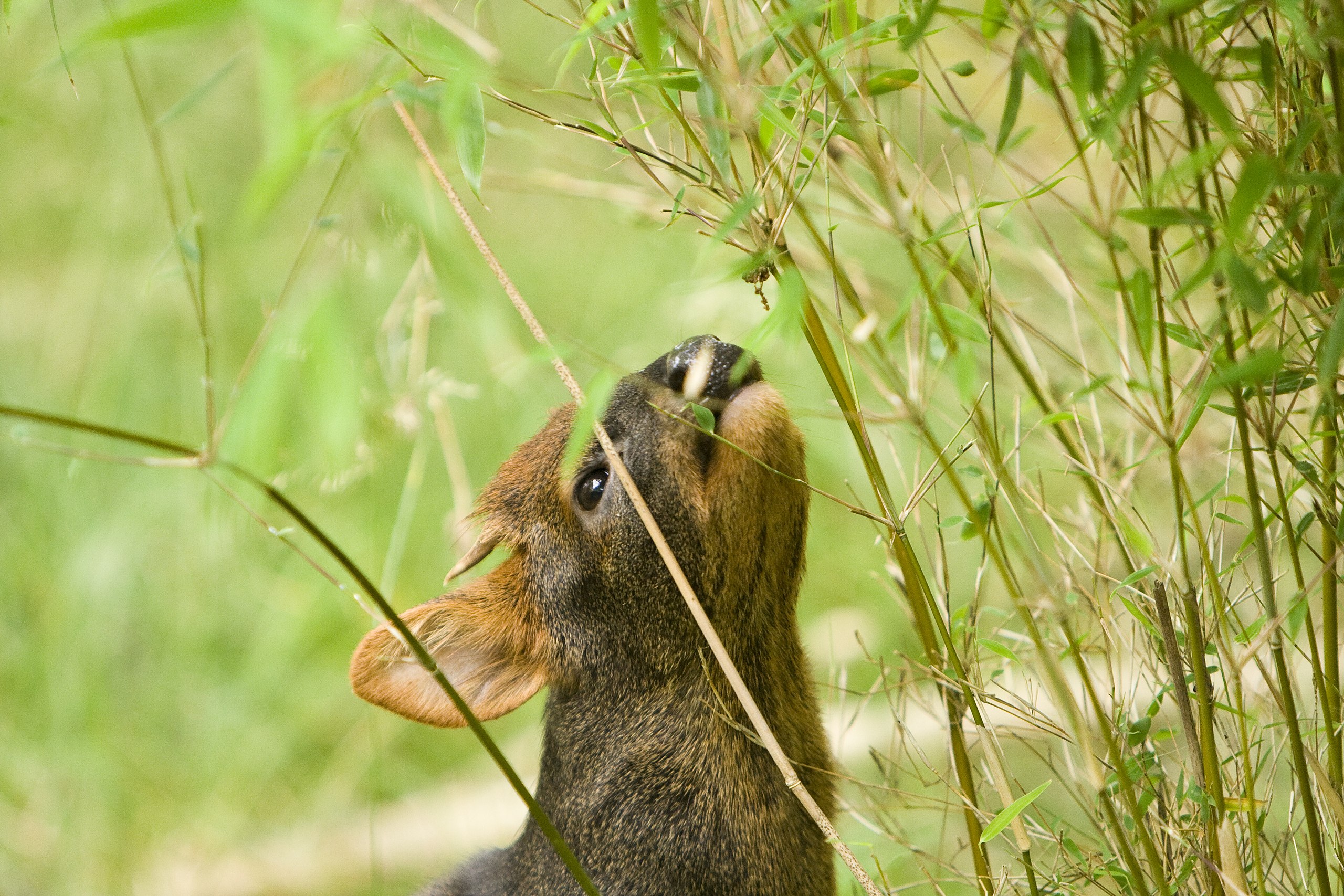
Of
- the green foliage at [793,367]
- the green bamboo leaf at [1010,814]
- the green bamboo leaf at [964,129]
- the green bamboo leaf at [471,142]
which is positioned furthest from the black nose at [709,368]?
the green bamboo leaf at [1010,814]

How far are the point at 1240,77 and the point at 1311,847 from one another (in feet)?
3.35

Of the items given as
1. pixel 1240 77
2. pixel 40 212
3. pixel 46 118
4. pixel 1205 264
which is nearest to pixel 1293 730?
pixel 1205 264

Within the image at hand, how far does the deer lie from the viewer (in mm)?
2104

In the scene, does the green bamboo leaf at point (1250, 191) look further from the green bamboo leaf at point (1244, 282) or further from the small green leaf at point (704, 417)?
the small green leaf at point (704, 417)

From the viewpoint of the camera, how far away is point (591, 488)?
89.3 inches

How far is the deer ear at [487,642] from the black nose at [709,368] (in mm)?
567

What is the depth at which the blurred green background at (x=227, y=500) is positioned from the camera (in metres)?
3.46

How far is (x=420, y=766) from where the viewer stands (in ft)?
13.0

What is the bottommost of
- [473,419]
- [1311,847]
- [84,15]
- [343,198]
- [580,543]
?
[1311,847]

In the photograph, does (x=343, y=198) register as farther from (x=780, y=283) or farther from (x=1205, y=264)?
(x=1205, y=264)

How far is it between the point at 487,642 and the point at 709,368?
2.44 ft

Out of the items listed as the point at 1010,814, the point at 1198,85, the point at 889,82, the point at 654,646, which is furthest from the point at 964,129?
the point at 654,646

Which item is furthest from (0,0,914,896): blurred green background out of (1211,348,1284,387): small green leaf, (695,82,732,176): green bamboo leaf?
(1211,348,1284,387): small green leaf

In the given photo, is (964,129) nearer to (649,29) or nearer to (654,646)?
(649,29)
